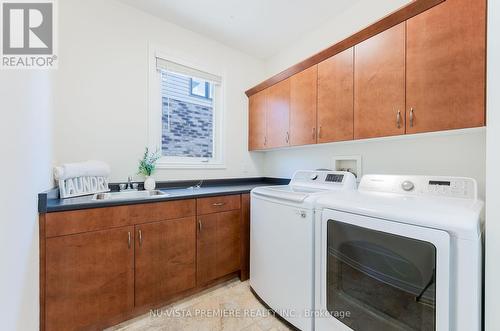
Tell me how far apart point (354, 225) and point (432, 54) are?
1.14 m

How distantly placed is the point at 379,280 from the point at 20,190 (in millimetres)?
1743

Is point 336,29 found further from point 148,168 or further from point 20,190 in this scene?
point 20,190

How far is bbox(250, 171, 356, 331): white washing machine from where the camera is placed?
1345mm

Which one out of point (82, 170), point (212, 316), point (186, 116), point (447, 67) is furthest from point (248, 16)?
point (212, 316)

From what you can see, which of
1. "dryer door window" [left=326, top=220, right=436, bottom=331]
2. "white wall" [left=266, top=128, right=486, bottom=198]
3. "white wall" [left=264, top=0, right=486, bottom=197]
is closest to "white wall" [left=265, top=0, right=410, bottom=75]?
"white wall" [left=264, top=0, right=486, bottom=197]

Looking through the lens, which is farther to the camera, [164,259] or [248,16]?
[248,16]

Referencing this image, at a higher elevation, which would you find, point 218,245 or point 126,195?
point 126,195

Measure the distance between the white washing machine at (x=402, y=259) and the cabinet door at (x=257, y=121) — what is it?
148cm

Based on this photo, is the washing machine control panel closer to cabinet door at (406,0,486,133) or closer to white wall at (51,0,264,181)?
cabinet door at (406,0,486,133)

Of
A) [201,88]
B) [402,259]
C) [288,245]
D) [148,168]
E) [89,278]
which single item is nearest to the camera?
[402,259]

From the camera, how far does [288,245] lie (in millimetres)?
1472

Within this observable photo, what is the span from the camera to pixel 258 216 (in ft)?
5.87

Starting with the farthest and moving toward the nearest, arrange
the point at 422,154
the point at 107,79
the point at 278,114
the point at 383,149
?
the point at 278,114 < the point at 107,79 < the point at 383,149 < the point at 422,154

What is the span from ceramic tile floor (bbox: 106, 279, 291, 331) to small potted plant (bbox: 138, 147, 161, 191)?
1039 millimetres
